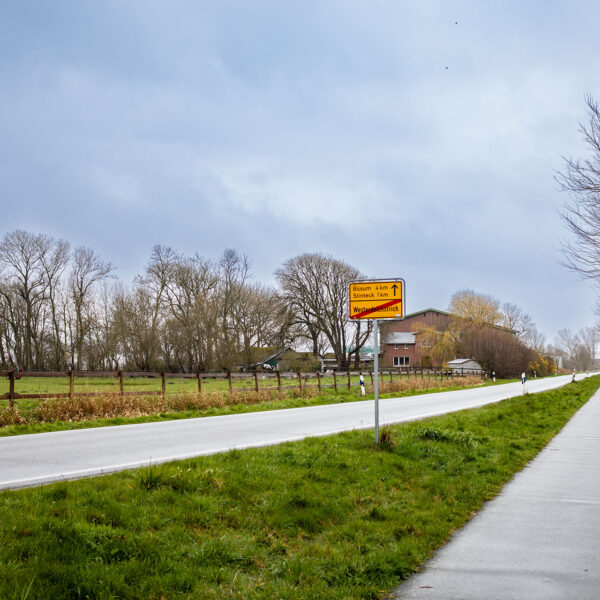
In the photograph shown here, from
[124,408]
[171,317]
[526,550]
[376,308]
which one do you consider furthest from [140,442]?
[171,317]

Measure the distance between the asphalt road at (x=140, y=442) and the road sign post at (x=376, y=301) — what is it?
2.91 m

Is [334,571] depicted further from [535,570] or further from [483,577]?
[535,570]

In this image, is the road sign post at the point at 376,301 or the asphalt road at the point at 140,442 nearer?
the asphalt road at the point at 140,442

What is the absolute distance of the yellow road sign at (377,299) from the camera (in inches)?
382

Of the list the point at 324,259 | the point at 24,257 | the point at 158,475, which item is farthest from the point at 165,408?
the point at 324,259

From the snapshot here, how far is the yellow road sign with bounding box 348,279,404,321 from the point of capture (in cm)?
971

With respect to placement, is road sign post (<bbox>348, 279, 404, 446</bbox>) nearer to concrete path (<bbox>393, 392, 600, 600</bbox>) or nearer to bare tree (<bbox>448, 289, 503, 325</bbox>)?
concrete path (<bbox>393, 392, 600, 600</bbox>)

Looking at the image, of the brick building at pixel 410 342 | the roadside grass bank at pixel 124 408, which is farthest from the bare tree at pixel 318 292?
the roadside grass bank at pixel 124 408

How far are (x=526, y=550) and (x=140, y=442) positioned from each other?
7.53 meters

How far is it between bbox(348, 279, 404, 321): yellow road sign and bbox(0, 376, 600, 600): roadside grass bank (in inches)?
88.3

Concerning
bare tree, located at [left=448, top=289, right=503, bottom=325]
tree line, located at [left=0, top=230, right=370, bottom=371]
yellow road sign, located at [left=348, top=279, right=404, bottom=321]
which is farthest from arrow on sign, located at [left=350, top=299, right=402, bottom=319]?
bare tree, located at [left=448, top=289, right=503, bottom=325]

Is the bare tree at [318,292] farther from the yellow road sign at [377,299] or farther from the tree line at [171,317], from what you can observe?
the yellow road sign at [377,299]

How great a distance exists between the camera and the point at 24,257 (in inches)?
2068

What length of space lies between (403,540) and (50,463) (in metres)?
5.46
